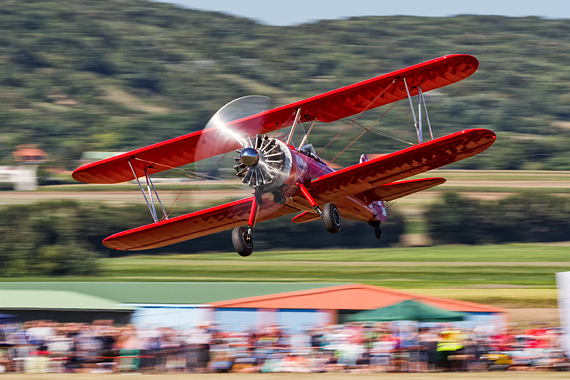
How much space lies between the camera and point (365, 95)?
15.2 meters

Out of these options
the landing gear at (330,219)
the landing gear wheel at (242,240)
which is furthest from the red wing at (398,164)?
the landing gear wheel at (242,240)

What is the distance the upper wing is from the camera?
14.5 m

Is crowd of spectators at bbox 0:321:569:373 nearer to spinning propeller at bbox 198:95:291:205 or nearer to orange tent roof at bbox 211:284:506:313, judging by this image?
orange tent roof at bbox 211:284:506:313

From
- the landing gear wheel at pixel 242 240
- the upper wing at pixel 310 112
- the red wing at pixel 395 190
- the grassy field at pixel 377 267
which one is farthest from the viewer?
the grassy field at pixel 377 267

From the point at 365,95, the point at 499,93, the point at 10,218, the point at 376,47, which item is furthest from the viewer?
the point at 376,47

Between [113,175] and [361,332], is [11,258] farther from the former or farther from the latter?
[361,332]

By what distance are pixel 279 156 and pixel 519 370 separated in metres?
7.38

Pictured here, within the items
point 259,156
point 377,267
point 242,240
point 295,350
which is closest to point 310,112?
point 259,156

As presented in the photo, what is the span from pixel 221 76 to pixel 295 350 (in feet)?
476

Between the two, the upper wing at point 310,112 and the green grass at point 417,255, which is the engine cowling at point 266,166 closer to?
the upper wing at point 310,112

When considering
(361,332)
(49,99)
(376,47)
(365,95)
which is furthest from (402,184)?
(376,47)

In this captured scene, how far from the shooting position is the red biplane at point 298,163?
43.6 feet

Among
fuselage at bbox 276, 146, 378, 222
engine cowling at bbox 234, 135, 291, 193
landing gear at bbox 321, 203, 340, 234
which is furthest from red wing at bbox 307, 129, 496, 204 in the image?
engine cowling at bbox 234, 135, 291, 193

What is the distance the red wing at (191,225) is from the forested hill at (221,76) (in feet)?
242
